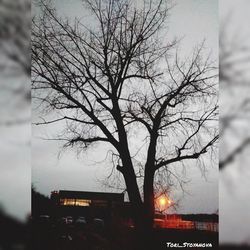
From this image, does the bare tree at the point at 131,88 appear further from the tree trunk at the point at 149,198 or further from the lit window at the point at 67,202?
the lit window at the point at 67,202

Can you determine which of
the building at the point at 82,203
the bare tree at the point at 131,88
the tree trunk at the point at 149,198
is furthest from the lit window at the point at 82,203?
the tree trunk at the point at 149,198

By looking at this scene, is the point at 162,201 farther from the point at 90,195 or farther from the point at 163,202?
the point at 90,195

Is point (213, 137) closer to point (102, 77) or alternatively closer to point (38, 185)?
point (102, 77)

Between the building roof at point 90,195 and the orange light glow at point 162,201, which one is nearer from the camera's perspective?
the building roof at point 90,195

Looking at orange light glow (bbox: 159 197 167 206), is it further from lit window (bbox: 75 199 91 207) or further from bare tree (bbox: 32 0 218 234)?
lit window (bbox: 75 199 91 207)

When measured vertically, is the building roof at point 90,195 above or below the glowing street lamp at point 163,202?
above

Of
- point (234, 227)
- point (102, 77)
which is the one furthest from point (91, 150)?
point (234, 227)

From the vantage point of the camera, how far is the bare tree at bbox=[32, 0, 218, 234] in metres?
3.25

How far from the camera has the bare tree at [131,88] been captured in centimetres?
325

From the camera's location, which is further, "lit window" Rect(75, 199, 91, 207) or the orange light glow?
the orange light glow

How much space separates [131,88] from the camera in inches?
131

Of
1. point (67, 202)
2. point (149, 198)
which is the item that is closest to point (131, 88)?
point (149, 198)

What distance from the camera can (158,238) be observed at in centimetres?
322

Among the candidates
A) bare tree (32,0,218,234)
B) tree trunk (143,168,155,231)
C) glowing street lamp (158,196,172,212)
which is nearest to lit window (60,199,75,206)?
bare tree (32,0,218,234)
